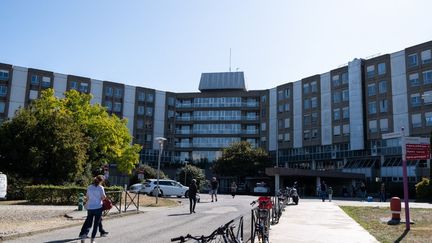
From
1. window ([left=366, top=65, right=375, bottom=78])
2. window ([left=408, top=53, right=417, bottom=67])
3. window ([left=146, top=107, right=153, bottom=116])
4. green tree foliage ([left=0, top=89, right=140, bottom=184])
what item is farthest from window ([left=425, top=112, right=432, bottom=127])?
window ([left=146, top=107, right=153, bottom=116])

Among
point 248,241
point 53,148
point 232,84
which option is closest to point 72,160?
point 53,148

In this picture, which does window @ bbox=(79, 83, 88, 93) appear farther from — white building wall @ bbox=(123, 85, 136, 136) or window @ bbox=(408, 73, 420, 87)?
window @ bbox=(408, 73, 420, 87)

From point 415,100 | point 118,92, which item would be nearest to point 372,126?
point 415,100

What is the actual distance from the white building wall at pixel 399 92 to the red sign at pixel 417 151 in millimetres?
45646

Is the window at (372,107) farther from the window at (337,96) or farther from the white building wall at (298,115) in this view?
the white building wall at (298,115)

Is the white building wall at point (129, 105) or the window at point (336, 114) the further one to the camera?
the white building wall at point (129, 105)

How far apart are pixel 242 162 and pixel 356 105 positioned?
18.9 meters

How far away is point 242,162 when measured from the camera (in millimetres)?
66812

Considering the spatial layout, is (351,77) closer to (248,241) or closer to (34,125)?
(34,125)

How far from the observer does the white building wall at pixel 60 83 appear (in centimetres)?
7394

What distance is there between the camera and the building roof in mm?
89812

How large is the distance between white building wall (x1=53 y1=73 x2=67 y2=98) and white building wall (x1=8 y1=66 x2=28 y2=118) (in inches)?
191

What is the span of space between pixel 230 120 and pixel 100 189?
7200 centimetres

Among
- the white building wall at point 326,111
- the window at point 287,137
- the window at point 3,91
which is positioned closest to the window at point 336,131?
the white building wall at point 326,111
